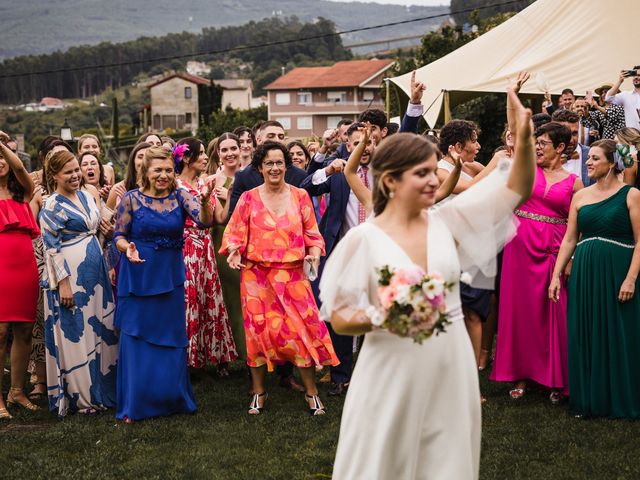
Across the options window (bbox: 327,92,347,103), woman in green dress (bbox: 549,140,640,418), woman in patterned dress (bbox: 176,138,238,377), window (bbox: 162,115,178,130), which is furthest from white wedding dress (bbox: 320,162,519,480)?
window (bbox: 162,115,178,130)

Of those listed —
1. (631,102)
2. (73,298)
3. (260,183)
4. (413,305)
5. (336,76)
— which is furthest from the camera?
(336,76)

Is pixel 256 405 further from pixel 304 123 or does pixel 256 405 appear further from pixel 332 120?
pixel 304 123

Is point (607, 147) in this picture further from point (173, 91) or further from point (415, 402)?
point (173, 91)

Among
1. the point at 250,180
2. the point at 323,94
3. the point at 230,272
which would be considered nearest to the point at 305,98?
the point at 323,94

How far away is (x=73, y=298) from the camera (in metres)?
7.45

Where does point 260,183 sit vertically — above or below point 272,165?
below

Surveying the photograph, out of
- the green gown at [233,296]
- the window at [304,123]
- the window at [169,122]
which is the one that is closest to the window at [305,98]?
the window at [304,123]

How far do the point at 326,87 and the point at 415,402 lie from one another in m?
111

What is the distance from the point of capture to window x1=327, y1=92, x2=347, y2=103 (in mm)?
113250

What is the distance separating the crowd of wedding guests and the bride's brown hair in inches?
96.4

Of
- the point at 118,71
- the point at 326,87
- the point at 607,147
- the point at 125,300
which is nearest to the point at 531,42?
the point at 607,147

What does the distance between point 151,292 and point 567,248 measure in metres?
3.48

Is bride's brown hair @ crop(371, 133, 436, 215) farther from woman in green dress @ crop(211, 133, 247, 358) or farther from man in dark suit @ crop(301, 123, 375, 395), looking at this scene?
woman in green dress @ crop(211, 133, 247, 358)

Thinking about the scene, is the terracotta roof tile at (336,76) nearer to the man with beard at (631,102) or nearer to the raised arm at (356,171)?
the man with beard at (631,102)
